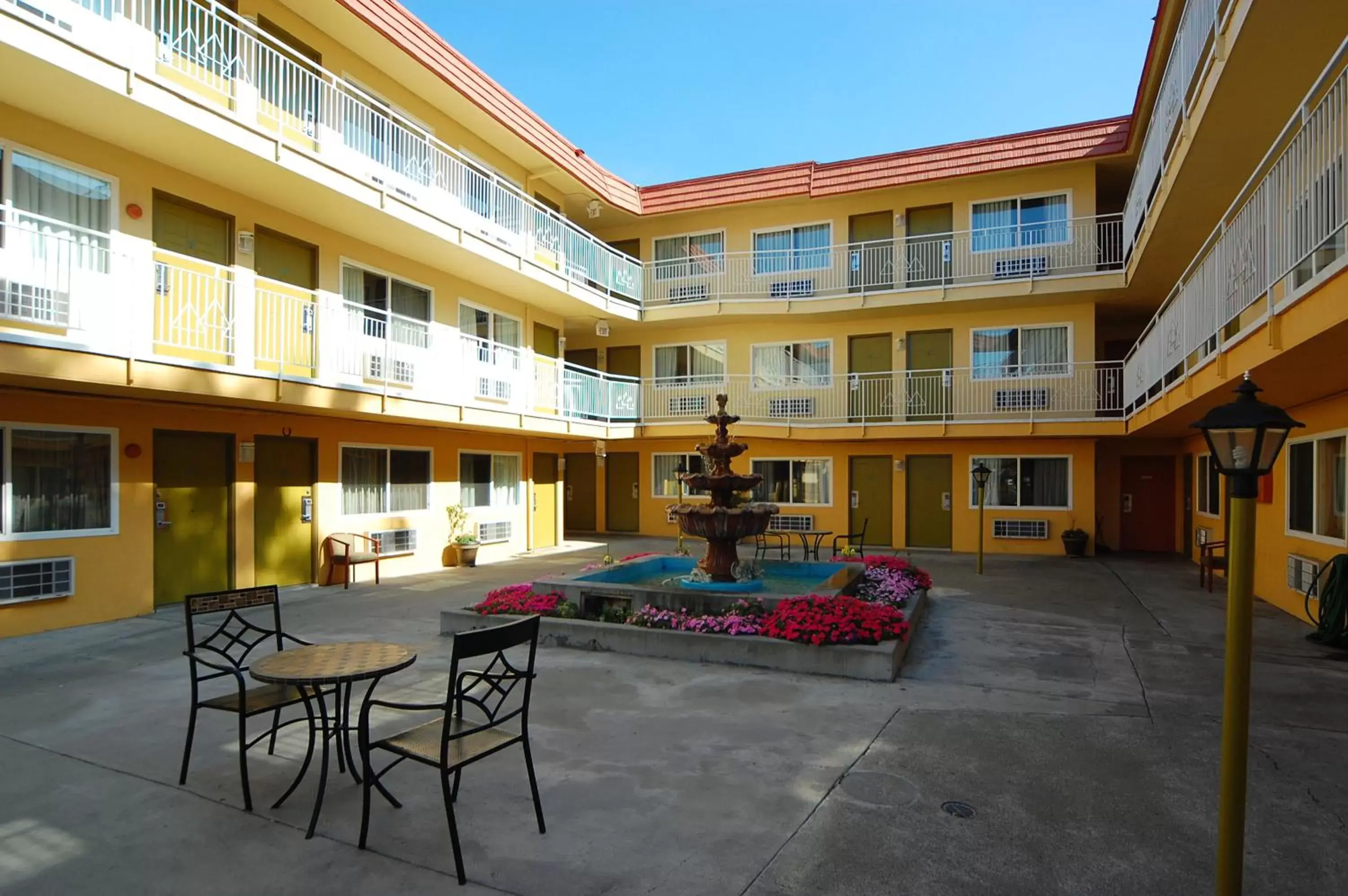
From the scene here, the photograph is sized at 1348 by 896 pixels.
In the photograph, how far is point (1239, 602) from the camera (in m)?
3.19

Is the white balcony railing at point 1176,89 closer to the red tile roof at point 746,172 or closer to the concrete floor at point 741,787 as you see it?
the red tile roof at point 746,172

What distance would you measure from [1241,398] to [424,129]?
587 inches

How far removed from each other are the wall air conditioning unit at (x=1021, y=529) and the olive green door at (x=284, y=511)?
621 inches

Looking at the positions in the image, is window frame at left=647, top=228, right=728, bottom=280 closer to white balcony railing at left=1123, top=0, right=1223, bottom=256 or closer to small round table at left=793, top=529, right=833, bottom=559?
small round table at left=793, top=529, right=833, bottom=559

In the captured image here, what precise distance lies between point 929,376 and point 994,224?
4.25m

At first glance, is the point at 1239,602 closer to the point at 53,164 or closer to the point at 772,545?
the point at 53,164

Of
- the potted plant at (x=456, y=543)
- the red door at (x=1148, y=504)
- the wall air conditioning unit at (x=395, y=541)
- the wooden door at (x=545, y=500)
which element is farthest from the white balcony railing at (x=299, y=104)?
the red door at (x=1148, y=504)

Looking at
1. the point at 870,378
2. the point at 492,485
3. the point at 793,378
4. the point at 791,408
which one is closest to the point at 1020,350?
the point at 870,378

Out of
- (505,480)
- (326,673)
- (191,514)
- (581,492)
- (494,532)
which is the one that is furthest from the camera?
(581,492)

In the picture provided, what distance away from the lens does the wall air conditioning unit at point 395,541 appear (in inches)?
568

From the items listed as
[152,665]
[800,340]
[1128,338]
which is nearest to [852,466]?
[800,340]

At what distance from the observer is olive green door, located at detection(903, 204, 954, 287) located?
63.5 feet

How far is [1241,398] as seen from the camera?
11.4 feet

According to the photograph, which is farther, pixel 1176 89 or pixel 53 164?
pixel 1176 89
